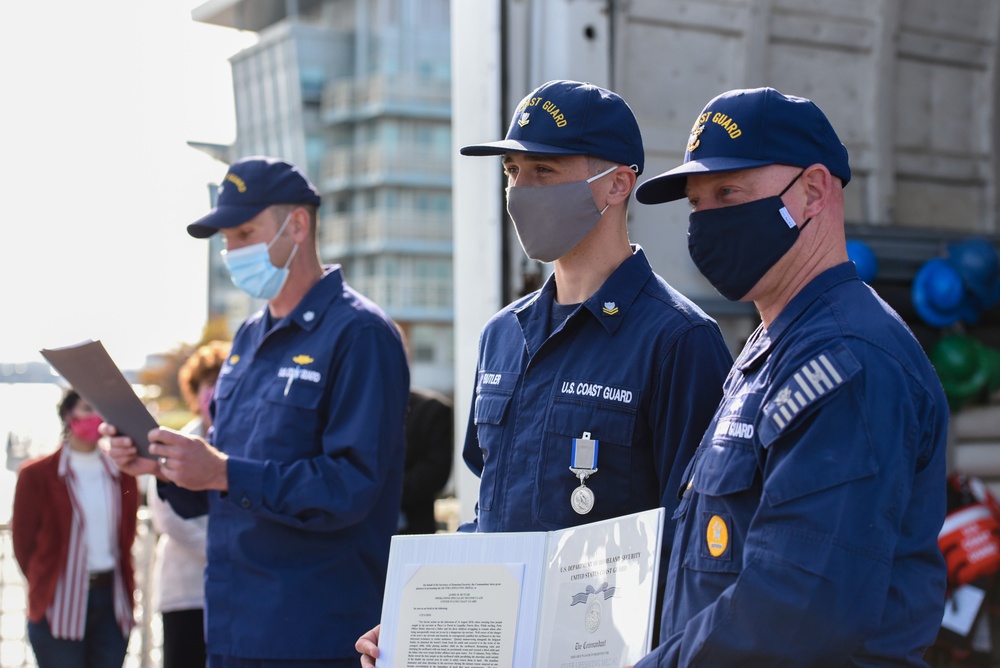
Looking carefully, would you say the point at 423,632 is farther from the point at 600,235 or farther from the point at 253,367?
the point at 253,367

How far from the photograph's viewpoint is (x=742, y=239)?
203 cm

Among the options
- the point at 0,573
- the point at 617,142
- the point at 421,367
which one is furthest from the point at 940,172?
the point at 421,367

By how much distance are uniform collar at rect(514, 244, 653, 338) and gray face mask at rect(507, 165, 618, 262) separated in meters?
0.12

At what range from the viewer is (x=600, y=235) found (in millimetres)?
2676

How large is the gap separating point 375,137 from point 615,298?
181ft

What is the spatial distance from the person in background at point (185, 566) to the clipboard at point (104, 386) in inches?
38.2

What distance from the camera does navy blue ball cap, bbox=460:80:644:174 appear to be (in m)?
2.61

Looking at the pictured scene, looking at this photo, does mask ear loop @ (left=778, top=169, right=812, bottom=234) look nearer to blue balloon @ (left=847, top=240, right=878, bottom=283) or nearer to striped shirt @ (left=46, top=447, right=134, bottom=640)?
blue balloon @ (left=847, top=240, right=878, bottom=283)

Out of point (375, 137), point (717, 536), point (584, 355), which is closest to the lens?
point (717, 536)

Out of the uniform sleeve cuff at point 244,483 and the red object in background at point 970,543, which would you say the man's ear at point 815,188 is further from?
the red object in background at point 970,543

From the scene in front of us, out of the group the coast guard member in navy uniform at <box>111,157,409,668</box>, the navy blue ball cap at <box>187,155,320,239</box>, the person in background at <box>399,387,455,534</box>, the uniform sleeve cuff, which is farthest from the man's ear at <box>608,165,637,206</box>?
the person in background at <box>399,387,455,534</box>

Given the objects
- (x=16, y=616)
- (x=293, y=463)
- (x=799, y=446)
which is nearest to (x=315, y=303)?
(x=293, y=463)

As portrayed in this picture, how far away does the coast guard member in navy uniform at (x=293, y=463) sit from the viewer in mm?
3227

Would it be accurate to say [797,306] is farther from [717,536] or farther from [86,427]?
[86,427]
